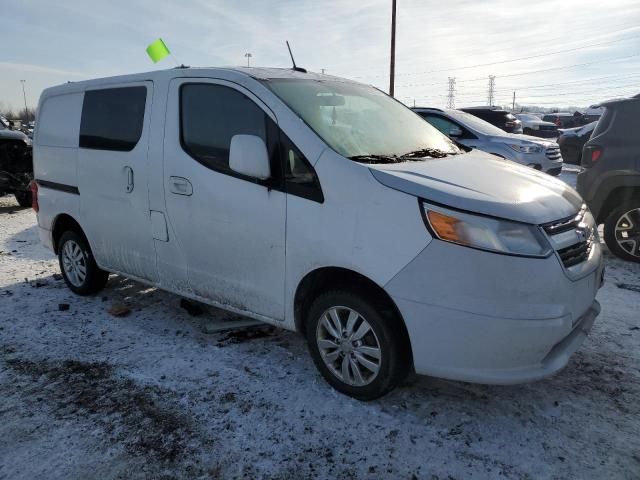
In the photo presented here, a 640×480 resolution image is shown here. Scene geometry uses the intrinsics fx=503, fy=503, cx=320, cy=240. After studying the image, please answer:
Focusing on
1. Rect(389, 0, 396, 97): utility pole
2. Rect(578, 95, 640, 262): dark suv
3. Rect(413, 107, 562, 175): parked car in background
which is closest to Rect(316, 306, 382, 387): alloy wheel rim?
Rect(578, 95, 640, 262): dark suv

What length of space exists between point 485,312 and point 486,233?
0.38 meters

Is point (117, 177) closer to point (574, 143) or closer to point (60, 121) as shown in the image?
point (60, 121)

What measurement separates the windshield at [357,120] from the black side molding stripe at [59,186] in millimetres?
2308

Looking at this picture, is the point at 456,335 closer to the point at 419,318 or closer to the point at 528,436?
the point at 419,318

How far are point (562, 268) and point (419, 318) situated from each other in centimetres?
75

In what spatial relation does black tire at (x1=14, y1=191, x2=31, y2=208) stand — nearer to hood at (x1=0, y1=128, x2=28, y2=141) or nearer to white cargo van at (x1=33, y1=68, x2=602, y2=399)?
hood at (x1=0, y1=128, x2=28, y2=141)

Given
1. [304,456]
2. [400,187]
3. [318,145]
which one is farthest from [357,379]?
[318,145]

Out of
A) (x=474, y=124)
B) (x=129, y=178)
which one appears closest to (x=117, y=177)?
(x=129, y=178)

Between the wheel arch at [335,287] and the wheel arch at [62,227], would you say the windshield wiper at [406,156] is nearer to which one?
the wheel arch at [335,287]

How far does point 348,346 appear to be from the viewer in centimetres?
290

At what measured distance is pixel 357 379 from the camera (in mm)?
2906

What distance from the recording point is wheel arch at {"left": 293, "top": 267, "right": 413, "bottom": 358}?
Result: 2.72 meters

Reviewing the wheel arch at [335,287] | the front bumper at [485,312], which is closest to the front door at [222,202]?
the wheel arch at [335,287]

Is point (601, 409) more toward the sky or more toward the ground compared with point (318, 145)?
more toward the ground
